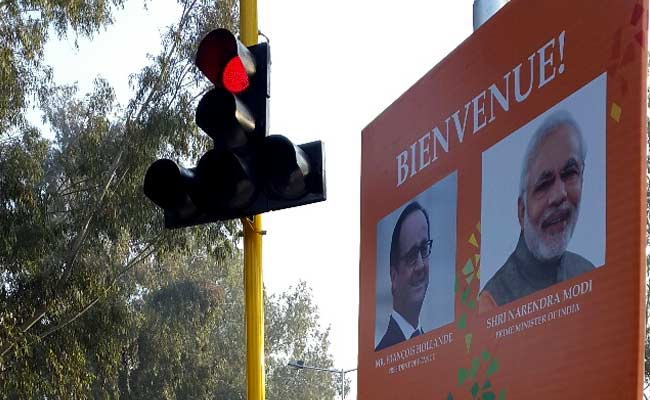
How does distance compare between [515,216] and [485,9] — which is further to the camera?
[485,9]

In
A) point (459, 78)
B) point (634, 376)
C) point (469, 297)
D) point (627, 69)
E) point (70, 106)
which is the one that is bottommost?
point (634, 376)

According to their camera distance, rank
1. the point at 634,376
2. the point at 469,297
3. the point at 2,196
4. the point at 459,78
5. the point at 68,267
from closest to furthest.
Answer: the point at 634,376
the point at 469,297
the point at 459,78
the point at 2,196
the point at 68,267

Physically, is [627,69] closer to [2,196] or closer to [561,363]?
[561,363]

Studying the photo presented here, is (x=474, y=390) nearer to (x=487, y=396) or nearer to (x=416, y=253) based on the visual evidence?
(x=487, y=396)

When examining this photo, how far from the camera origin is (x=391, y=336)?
21.6ft

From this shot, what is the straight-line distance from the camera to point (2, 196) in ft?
50.7

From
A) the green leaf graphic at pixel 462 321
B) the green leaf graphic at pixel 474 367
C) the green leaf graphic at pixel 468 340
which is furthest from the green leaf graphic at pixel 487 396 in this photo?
the green leaf graphic at pixel 462 321

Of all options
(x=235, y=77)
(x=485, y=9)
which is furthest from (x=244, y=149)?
(x=485, y=9)

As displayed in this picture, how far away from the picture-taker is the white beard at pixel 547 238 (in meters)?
4.88

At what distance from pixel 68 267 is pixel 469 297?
11.7 m

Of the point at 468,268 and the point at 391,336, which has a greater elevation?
the point at 468,268

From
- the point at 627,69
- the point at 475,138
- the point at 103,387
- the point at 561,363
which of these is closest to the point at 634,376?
the point at 561,363

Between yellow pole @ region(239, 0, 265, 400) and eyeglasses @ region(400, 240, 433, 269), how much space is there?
105 centimetres

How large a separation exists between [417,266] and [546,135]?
147 centimetres
